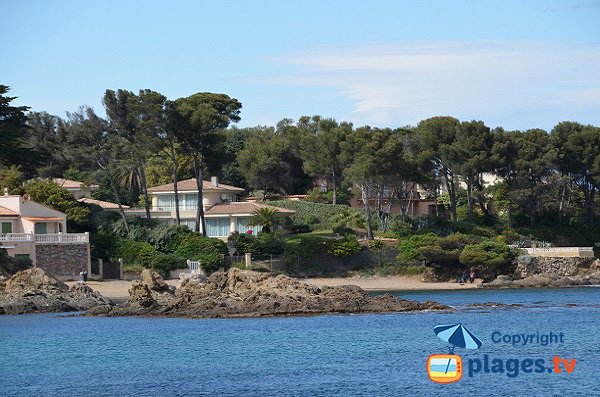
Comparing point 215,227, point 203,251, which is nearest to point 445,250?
point 203,251

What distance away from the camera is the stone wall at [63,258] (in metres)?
68.4

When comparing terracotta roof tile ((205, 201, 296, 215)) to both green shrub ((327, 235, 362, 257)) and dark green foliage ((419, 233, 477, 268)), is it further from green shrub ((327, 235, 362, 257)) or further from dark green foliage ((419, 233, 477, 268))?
dark green foliage ((419, 233, 477, 268))

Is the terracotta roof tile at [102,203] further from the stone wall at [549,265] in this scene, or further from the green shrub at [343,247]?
the stone wall at [549,265]

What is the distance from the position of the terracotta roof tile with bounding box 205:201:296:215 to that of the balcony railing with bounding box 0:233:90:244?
1510cm

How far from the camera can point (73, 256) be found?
69.6 meters

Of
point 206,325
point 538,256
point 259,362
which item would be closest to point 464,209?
point 538,256

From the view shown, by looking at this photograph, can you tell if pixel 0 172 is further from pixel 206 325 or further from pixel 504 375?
pixel 504 375

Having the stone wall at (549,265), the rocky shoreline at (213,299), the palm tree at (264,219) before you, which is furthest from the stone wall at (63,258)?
the stone wall at (549,265)

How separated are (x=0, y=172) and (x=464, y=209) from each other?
123ft

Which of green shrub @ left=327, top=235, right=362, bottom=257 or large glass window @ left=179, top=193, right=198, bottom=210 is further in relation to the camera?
Result: large glass window @ left=179, top=193, right=198, bottom=210

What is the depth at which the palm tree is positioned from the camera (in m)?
81.9

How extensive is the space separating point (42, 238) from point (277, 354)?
3031 cm

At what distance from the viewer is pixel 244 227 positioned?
83375 mm

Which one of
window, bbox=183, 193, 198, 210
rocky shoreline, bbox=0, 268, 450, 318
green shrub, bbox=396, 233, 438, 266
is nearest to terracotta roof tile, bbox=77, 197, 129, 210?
window, bbox=183, 193, 198, 210
